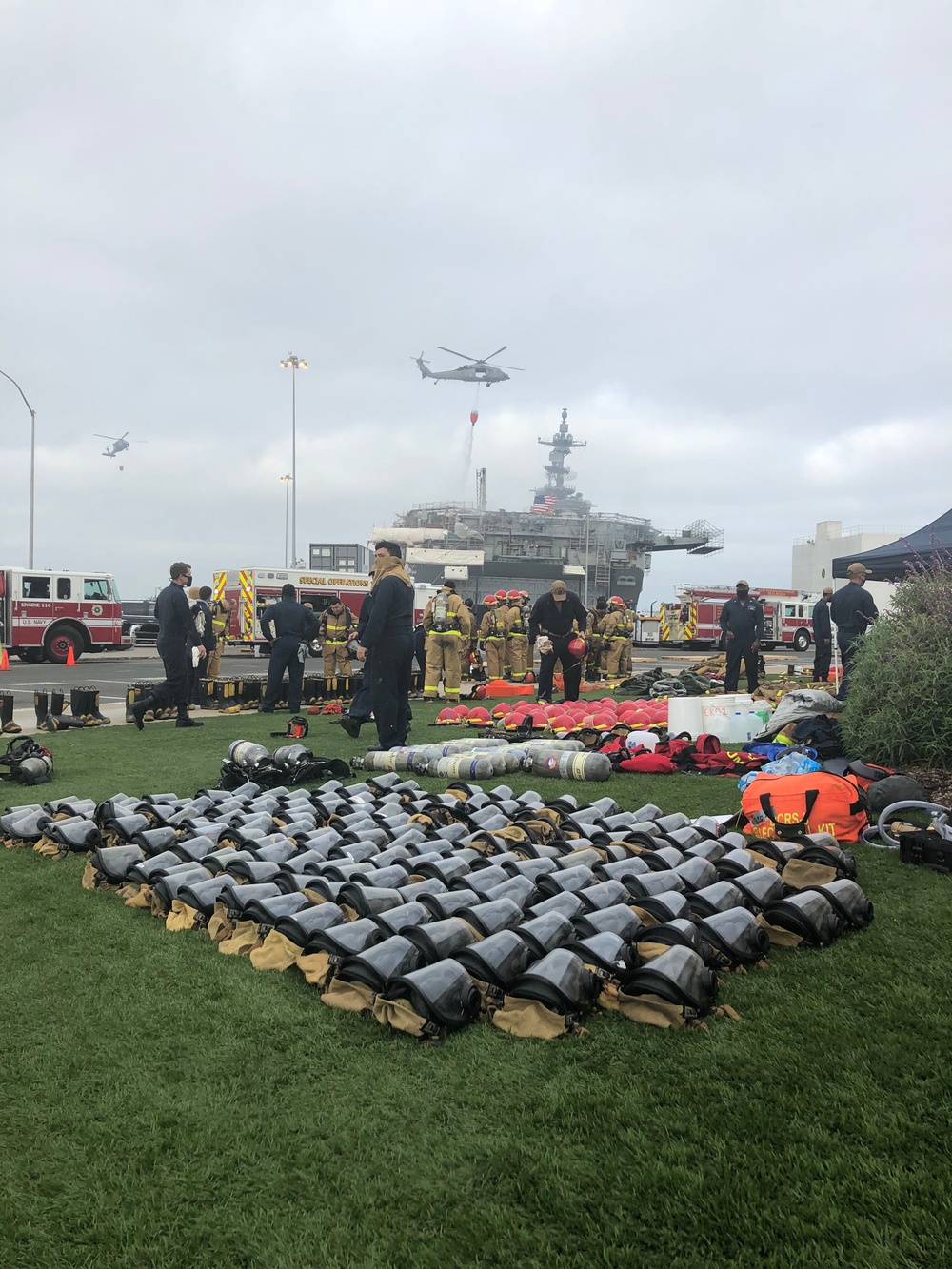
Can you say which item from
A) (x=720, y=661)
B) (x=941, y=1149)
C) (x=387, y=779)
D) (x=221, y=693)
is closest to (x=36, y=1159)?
(x=941, y=1149)

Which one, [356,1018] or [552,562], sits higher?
[552,562]

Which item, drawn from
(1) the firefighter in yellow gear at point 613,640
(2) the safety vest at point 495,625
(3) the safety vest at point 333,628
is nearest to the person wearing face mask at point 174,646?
(3) the safety vest at point 333,628

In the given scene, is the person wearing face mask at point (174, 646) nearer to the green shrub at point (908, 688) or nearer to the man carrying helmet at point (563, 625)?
the man carrying helmet at point (563, 625)

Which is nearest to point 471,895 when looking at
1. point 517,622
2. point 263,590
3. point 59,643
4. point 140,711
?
point 140,711

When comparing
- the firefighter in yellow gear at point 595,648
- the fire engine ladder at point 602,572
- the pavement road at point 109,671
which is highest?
the fire engine ladder at point 602,572

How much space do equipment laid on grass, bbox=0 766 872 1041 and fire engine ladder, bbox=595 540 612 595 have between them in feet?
193

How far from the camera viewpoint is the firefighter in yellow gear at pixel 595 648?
716 inches

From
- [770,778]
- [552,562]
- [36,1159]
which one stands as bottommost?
[36,1159]

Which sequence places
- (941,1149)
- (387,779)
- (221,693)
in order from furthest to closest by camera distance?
(221,693) → (387,779) → (941,1149)

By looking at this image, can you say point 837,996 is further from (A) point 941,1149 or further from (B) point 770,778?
(B) point 770,778

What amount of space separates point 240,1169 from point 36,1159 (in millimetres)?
555

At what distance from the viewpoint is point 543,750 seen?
25.2 feet

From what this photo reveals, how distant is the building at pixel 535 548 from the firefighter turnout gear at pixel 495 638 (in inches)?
1346

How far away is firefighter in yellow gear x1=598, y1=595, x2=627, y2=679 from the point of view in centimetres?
1866
